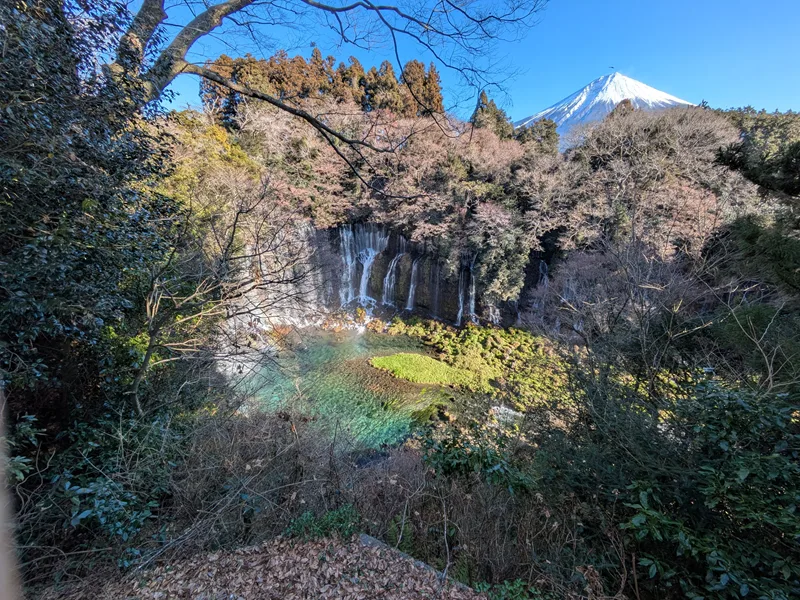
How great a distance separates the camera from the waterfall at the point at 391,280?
15.9m

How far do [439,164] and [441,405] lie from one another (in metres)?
10.3

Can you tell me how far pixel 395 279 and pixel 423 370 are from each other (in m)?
6.36

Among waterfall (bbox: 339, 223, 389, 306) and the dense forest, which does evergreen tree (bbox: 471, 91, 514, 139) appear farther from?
the dense forest

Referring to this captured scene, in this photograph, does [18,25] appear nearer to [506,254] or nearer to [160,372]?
[160,372]

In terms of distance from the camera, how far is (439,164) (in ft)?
44.2

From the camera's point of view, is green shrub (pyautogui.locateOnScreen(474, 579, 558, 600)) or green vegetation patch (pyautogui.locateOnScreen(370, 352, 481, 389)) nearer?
green shrub (pyautogui.locateOnScreen(474, 579, 558, 600))

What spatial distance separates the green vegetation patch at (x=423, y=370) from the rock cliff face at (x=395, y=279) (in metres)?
3.57

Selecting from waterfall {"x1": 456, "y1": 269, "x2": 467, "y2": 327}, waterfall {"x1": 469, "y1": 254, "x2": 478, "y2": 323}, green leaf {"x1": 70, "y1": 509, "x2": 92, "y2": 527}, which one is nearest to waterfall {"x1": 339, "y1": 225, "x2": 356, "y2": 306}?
waterfall {"x1": 456, "y1": 269, "x2": 467, "y2": 327}

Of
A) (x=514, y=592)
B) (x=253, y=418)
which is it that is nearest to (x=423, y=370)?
(x=253, y=418)

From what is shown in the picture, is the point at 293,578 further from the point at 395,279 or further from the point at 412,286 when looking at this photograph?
the point at 395,279

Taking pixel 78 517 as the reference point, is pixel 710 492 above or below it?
above

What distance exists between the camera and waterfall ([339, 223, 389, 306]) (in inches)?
635

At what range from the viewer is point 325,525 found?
2754mm

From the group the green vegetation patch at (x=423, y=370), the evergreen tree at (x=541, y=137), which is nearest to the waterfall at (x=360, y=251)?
the green vegetation patch at (x=423, y=370)
